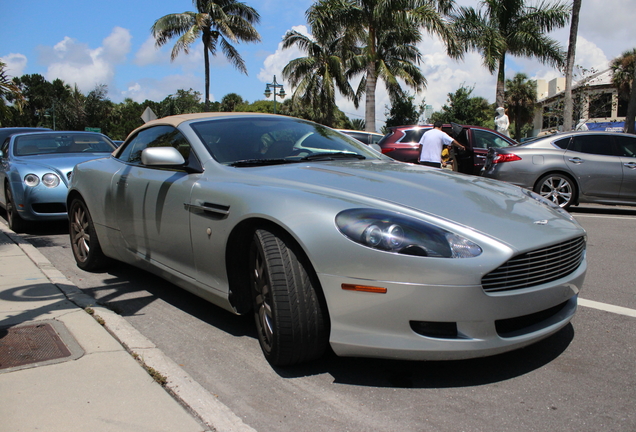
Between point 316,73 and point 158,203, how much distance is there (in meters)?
Answer: 32.8

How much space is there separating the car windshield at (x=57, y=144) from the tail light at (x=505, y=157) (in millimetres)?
6488

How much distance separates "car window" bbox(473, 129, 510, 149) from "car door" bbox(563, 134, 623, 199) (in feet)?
8.02

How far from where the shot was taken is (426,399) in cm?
257

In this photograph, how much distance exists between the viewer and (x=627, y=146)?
907 cm

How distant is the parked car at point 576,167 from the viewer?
894 centimetres

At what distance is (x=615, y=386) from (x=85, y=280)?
4.23 metres

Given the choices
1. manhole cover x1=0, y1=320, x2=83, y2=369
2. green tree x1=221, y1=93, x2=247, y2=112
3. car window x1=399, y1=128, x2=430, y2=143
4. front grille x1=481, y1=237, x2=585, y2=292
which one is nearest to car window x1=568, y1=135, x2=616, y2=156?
car window x1=399, y1=128, x2=430, y2=143

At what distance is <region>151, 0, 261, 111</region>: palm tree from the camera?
30.3m

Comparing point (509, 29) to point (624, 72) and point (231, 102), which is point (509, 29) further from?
point (231, 102)

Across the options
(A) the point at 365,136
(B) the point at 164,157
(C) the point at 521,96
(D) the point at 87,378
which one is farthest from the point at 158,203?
(C) the point at 521,96

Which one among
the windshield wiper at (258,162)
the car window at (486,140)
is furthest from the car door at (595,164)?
the windshield wiper at (258,162)

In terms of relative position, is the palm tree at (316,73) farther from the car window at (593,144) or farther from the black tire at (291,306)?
the black tire at (291,306)

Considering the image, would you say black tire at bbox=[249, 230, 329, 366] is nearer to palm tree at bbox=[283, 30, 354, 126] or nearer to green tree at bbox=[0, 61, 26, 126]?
green tree at bbox=[0, 61, 26, 126]

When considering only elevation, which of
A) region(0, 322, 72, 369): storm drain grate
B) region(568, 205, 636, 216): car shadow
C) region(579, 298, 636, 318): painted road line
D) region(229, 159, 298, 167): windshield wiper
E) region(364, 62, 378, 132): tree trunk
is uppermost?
region(364, 62, 378, 132): tree trunk
